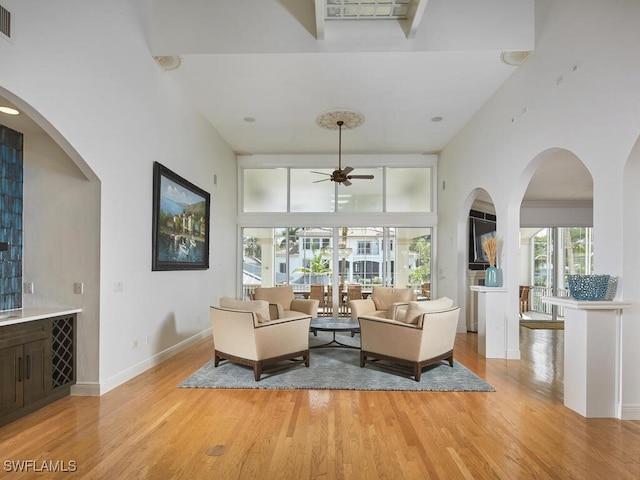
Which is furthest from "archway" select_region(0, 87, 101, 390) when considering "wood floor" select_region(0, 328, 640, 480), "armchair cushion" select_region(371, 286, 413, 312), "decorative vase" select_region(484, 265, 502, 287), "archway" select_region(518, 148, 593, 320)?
"archway" select_region(518, 148, 593, 320)

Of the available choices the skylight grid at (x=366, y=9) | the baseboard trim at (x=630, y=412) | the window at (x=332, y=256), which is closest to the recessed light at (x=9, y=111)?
the skylight grid at (x=366, y=9)

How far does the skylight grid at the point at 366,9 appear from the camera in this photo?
4.04 metres

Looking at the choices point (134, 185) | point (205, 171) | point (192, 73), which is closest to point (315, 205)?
point (205, 171)

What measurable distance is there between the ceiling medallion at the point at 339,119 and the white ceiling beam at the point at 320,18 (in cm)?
174

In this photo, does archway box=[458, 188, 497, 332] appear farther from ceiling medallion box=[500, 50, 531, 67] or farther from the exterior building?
ceiling medallion box=[500, 50, 531, 67]

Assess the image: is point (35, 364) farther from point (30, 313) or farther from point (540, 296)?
point (540, 296)

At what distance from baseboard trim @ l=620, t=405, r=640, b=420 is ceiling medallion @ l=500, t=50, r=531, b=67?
3.85 metres

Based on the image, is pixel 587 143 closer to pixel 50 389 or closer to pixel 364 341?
pixel 364 341

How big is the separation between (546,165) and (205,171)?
5.78 m

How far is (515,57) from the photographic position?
444 centimetres

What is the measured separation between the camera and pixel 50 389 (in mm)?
3336

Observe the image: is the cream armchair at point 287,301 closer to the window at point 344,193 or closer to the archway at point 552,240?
the window at point 344,193

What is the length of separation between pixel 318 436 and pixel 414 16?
4.26 metres

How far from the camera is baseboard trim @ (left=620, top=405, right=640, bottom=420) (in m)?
3.07
